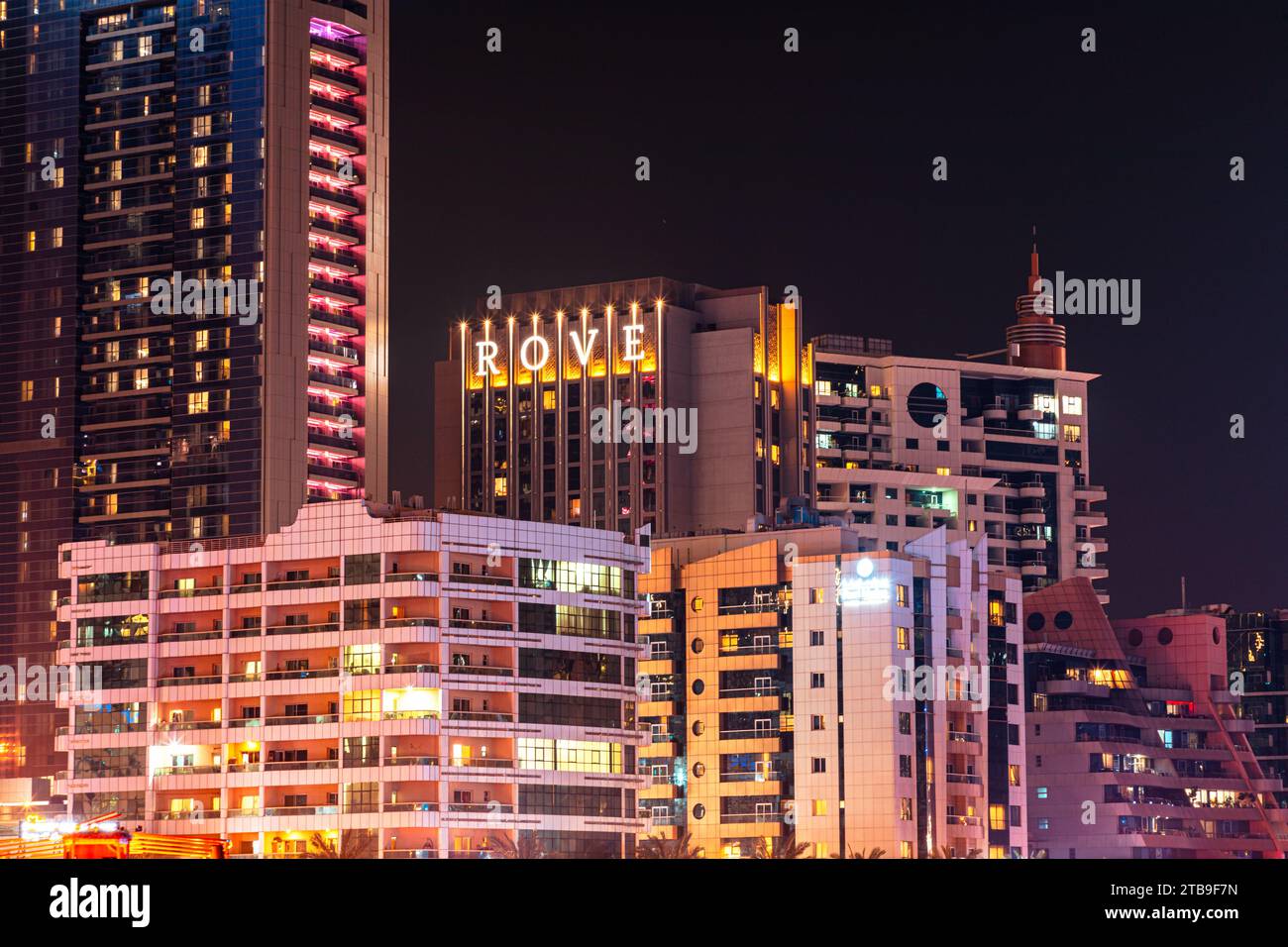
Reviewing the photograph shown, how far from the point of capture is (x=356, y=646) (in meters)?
184

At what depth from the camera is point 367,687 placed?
183m

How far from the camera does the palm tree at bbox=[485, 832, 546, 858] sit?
590ft

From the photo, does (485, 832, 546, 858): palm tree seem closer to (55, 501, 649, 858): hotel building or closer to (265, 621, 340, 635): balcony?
(55, 501, 649, 858): hotel building

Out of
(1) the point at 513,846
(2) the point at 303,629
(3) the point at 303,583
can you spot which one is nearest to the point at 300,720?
(2) the point at 303,629

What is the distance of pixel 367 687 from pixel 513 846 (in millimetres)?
16979

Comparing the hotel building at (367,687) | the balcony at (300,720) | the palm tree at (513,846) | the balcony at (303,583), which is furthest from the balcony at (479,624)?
the palm tree at (513,846)

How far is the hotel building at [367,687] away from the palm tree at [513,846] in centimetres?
18

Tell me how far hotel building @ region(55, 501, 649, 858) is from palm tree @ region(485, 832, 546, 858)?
18cm

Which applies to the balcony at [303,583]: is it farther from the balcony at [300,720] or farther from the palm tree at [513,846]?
the palm tree at [513,846]

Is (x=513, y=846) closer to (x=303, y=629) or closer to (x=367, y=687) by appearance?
(x=367, y=687)

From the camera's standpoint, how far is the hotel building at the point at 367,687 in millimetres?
181500

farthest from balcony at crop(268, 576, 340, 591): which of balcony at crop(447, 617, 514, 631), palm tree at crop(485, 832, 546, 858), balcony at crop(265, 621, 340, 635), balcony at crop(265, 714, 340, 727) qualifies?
palm tree at crop(485, 832, 546, 858)
